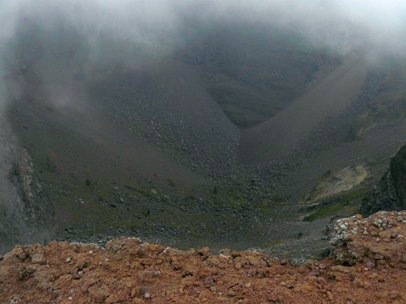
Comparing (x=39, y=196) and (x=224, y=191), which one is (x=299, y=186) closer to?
(x=224, y=191)

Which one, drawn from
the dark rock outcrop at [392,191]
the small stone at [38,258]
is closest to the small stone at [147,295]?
the small stone at [38,258]

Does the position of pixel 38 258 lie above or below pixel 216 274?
above

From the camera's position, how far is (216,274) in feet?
49.9

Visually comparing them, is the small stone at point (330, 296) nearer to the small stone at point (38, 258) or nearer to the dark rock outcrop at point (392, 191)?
the small stone at point (38, 258)

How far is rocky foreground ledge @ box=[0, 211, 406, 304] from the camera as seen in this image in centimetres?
1435

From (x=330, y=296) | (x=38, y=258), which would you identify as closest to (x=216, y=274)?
(x=330, y=296)

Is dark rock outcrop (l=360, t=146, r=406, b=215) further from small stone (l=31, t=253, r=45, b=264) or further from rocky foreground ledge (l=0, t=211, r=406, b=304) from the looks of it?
small stone (l=31, t=253, r=45, b=264)

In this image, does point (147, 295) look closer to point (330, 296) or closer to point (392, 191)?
point (330, 296)

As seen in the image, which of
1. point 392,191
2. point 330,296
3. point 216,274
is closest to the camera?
point 330,296

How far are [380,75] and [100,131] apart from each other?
9716cm

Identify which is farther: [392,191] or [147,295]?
[392,191]

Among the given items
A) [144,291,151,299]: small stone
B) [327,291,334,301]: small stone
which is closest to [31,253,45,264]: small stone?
[144,291,151,299]: small stone

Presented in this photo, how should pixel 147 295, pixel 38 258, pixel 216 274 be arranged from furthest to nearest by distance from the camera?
pixel 38 258 < pixel 216 274 < pixel 147 295

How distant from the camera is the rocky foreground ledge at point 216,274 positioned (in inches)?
565
